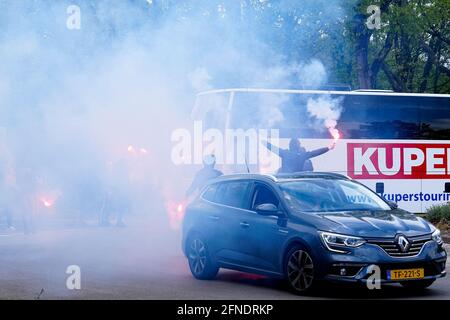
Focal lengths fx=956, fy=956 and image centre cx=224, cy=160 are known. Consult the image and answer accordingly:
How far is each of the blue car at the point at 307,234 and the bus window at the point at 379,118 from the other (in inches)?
458

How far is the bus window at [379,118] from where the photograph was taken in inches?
984

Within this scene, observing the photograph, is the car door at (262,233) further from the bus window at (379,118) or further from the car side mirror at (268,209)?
the bus window at (379,118)

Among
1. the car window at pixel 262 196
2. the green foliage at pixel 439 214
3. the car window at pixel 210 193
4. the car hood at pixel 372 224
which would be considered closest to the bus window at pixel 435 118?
the green foliage at pixel 439 214

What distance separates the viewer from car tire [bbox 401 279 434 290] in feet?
36.8

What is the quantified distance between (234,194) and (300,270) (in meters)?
2.14

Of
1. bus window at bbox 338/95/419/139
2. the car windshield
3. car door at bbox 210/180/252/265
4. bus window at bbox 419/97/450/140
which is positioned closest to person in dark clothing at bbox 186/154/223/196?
car door at bbox 210/180/252/265

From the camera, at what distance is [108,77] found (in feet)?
71.9

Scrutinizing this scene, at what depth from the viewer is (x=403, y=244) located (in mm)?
11117

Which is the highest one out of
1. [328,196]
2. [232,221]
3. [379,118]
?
[379,118]

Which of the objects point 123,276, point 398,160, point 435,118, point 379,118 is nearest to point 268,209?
point 123,276

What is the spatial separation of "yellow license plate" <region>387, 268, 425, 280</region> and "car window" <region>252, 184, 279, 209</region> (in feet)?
6.68

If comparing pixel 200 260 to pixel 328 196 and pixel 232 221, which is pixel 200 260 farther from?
pixel 328 196

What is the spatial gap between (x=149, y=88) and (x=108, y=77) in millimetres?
1258

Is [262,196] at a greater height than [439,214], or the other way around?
[262,196]
